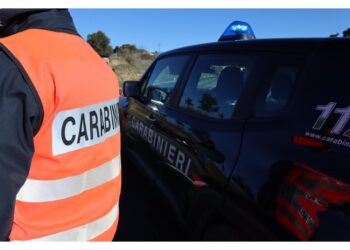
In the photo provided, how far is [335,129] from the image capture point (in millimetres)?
1630

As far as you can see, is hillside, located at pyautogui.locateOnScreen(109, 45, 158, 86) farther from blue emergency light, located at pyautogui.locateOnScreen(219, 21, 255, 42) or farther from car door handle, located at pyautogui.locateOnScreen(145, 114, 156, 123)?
car door handle, located at pyautogui.locateOnScreen(145, 114, 156, 123)

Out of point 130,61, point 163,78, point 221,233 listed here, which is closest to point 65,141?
point 221,233

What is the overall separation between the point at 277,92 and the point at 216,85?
793 millimetres

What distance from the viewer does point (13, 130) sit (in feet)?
3.37

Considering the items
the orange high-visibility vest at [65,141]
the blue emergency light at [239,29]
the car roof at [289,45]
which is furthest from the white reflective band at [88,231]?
the blue emergency light at [239,29]

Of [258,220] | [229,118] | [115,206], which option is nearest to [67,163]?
[115,206]

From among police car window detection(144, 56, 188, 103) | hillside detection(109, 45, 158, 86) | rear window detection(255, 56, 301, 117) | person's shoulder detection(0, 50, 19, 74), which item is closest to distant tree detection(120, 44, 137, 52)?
hillside detection(109, 45, 158, 86)

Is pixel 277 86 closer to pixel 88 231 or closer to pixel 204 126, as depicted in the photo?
pixel 204 126

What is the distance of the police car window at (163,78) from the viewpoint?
3.56 m

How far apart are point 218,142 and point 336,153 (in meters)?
0.83

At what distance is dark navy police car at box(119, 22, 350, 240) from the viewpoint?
5.24ft

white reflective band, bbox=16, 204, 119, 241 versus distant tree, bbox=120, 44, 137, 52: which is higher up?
distant tree, bbox=120, 44, 137, 52

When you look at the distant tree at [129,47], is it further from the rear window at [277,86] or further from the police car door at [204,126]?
the rear window at [277,86]

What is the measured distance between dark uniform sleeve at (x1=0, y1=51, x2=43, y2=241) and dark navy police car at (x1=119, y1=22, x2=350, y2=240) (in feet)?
3.83
